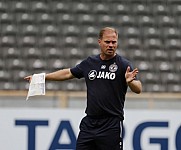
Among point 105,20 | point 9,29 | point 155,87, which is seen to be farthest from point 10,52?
point 155,87

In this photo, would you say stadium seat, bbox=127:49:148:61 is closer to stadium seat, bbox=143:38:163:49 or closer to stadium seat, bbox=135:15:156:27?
stadium seat, bbox=143:38:163:49

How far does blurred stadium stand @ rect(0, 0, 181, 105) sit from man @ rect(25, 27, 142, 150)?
4.92m

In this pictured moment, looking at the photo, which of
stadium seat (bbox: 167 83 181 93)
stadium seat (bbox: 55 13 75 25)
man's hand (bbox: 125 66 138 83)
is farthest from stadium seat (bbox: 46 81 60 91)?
man's hand (bbox: 125 66 138 83)

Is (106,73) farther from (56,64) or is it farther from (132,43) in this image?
(132,43)

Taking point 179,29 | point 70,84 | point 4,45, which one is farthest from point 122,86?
point 179,29

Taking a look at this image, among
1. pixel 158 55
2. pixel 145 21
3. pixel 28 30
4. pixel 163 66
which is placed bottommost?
pixel 163 66

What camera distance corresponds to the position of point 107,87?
392cm

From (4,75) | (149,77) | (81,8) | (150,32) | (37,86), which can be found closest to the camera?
(37,86)

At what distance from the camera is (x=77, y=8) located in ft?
33.6

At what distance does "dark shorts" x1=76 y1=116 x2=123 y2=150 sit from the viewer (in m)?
3.96

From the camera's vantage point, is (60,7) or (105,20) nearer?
(105,20)

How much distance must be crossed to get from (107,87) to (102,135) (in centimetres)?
33

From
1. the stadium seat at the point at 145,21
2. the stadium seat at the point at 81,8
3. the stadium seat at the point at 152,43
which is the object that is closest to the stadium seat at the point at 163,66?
the stadium seat at the point at 152,43

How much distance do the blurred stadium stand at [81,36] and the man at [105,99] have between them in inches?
194
